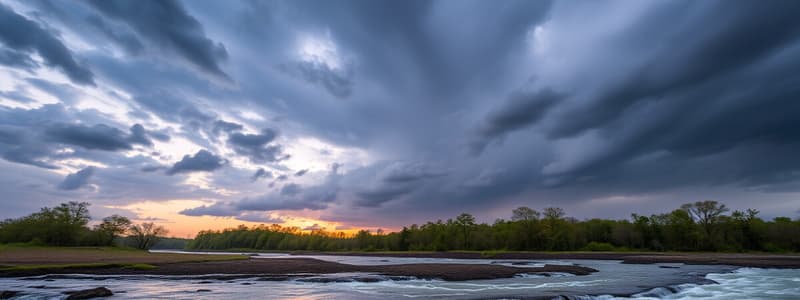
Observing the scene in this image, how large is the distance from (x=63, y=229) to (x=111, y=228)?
13.0 m

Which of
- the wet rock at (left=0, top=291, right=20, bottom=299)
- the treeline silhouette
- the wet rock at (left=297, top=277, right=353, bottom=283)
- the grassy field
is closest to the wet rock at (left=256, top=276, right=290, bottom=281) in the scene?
the wet rock at (left=297, top=277, right=353, bottom=283)

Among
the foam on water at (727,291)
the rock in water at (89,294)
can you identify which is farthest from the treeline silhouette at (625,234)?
the rock in water at (89,294)

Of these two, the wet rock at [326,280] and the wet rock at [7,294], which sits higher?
the wet rock at [7,294]

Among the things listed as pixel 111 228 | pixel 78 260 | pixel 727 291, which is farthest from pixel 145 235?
pixel 727 291

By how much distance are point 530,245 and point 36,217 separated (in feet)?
500

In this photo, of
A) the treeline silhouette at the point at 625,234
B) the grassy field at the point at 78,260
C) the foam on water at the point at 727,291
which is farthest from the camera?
the treeline silhouette at the point at 625,234

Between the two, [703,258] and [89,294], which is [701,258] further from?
[89,294]

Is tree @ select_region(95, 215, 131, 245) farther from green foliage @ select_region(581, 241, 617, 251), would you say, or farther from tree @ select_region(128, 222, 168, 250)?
green foliage @ select_region(581, 241, 617, 251)

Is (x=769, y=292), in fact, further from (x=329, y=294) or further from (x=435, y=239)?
(x=435, y=239)

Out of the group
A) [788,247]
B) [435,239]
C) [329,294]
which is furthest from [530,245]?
[329,294]

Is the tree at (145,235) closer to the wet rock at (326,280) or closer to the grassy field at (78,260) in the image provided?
the grassy field at (78,260)

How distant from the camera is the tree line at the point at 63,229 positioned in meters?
102

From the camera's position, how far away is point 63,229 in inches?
4048

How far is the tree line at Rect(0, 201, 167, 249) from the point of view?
10212 centimetres
